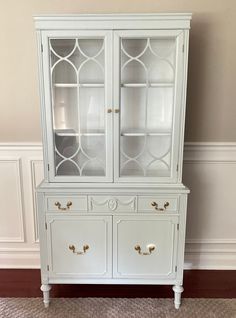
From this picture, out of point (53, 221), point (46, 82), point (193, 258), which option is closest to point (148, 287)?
point (193, 258)

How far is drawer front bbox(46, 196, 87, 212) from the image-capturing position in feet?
6.06

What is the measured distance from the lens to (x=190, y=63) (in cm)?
209

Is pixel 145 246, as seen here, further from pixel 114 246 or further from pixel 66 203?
pixel 66 203

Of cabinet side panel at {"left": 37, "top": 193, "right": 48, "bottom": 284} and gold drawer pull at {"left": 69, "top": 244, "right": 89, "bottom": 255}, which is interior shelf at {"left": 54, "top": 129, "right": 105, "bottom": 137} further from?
gold drawer pull at {"left": 69, "top": 244, "right": 89, "bottom": 255}

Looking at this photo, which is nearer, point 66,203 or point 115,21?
point 115,21

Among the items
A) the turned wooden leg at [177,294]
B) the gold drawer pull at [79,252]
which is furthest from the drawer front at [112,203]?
the turned wooden leg at [177,294]

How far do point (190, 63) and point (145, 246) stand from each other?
129 cm

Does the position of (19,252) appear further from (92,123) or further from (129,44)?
(129,44)

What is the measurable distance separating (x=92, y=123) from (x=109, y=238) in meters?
0.74

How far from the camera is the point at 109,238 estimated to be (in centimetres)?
189

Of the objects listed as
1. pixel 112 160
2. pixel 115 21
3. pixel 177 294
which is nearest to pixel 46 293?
pixel 177 294

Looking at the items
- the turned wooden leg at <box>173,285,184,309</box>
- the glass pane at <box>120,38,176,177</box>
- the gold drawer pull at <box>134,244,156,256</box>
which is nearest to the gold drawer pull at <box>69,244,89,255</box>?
the gold drawer pull at <box>134,244,156,256</box>

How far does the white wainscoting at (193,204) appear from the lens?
2234 mm

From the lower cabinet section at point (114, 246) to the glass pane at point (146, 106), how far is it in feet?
1.08
